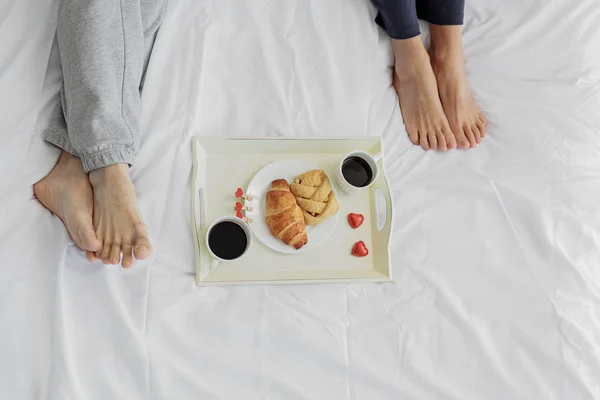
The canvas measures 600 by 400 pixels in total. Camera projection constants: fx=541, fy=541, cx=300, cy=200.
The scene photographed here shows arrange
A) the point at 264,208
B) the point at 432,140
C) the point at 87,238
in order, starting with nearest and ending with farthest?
the point at 87,238
the point at 264,208
the point at 432,140

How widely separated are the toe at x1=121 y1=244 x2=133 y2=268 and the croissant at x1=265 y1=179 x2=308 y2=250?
0.24 meters

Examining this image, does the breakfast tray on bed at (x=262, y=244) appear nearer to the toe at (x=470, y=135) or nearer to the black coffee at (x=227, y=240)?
the black coffee at (x=227, y=240)

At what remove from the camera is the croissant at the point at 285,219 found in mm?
932

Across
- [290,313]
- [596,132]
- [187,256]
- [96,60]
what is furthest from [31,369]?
[596,132]

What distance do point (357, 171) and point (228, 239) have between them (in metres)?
0.27

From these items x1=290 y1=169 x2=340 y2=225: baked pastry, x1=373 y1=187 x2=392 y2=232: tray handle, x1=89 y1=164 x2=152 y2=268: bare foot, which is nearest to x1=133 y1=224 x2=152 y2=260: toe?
x1=89 y1=164 x2=152 y2=268: bare foot

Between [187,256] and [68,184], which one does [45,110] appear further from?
[187,256]

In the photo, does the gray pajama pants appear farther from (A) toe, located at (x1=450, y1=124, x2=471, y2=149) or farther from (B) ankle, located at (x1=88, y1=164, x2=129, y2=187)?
(A) toe, located at (x1=450, y1=124, x2=471, y2=149)

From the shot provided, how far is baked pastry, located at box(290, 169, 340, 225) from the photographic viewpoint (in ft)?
3.15

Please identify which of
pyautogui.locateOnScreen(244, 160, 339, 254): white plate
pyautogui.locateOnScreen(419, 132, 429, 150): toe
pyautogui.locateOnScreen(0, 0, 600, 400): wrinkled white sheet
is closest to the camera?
pyautogui.locateOnScreen(0, 0, 600, 400): wrinkled white sheet

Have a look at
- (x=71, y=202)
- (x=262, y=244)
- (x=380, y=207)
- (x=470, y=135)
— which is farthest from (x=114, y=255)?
(x=470, y=135)

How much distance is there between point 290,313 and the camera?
0.91m

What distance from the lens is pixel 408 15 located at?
1107mm

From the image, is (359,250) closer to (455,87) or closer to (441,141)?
(441,141)
